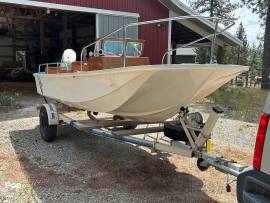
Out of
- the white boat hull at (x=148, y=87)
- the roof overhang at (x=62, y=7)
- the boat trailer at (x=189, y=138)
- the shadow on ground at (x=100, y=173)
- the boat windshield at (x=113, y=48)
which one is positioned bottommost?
the shadow on ground at (x=100, y=173)

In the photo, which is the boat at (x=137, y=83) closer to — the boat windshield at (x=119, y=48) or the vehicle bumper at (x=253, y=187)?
the boat windshield at (x=119, y=48)

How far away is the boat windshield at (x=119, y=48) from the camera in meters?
6.38

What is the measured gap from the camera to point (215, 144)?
23.0 ft

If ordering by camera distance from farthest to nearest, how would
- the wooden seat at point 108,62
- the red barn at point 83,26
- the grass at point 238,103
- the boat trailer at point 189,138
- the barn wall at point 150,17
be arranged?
1. the barn wall at point 150,17
2. the red barn at point 83,26
3. the grass at point 238,103
4. the wooden seat at point 108,62
5. the boat trailer at point 189,138

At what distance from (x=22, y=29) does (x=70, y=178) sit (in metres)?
21.7

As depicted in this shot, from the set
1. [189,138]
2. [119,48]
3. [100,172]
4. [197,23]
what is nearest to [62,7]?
[119,48]

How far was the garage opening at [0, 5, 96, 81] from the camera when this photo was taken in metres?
20.8

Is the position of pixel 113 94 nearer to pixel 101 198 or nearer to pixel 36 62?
pixel 101 198

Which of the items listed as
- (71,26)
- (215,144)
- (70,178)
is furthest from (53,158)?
(71,26)

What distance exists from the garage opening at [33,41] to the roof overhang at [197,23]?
6.66m

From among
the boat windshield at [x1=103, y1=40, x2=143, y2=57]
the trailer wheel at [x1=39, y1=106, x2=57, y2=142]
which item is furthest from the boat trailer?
the boat windshield at [x1=103, y1=40, x2=143, y2=57]

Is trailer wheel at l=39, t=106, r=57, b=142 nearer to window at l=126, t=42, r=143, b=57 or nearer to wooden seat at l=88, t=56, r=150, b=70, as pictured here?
wooden seat at l=88, t=56, r=150, b=70

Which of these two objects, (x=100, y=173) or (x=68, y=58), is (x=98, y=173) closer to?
(x=100, y=173)

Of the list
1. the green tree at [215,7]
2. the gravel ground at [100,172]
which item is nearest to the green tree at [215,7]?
the green tree at [215,7]
